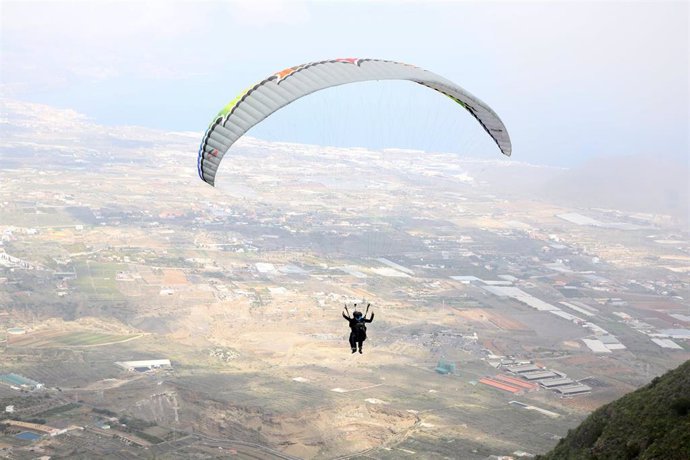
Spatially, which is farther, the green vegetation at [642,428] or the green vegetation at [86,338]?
the green vegetation at [86,338]

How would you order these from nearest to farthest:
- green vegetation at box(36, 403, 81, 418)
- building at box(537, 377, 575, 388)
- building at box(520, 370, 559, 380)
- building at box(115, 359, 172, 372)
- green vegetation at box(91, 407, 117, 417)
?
green vegetation at box(36, 403, 81, 418)
green vegetation at box(91, 407, 117, 417)
building at box(115, 359, 172, 372)
building at box(537, 377, 575, 388)
building at box(520, 370, 559, 380)

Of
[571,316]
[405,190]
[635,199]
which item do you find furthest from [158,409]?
[635,199]

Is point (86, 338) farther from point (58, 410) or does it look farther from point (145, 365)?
point (58, 410)

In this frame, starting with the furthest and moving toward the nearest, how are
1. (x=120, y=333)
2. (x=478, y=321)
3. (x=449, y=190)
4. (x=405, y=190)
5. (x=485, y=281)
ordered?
(x=449, y=190), (x=405, y=190), (x=485, y=281), (x=478, y=321), (x=120, y=333)

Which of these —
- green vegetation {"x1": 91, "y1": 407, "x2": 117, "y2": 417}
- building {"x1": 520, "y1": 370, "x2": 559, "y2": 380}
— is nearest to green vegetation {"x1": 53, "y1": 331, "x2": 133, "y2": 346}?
green vegetation {"x1": 91, "y1": 407, "x2": 117, "y2": 417}

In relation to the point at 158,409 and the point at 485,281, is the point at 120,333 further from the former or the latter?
the point at 485,281

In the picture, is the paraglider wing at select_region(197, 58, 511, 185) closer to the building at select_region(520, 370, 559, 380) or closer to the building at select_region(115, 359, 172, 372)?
the building at select_region(115, 359, 172, 372)

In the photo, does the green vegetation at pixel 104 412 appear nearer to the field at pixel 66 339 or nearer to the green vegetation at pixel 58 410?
the green vegetation at pixel 58 410

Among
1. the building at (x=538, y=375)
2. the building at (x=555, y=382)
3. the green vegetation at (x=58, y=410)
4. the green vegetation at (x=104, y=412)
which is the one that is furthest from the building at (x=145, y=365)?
the building at (x=555, y=382)
